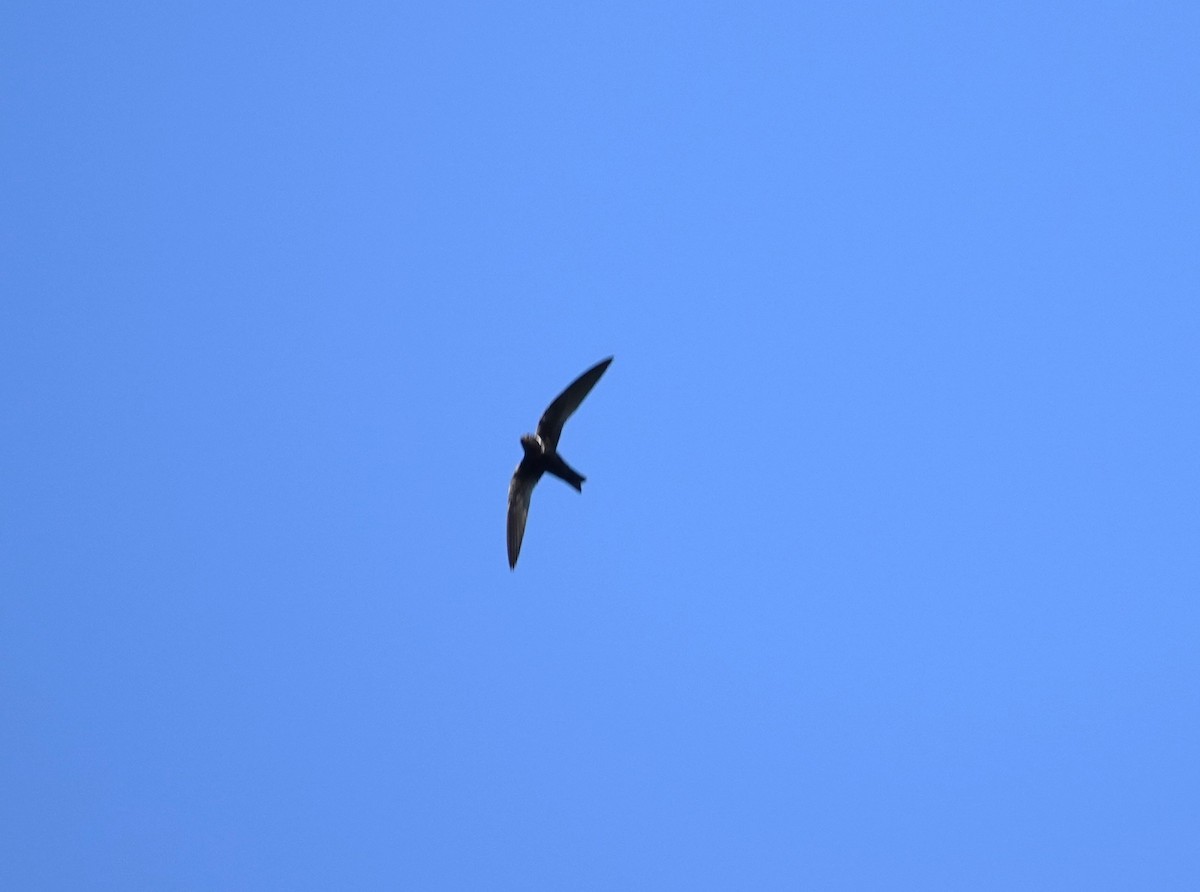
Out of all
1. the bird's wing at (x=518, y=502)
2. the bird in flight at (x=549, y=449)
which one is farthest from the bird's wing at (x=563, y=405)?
the bird's wing at (x=518, y=502)

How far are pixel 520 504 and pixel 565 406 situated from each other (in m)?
2.19

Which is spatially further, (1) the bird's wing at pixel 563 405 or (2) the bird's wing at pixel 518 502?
(2) the bird's wing at pixel 518 502

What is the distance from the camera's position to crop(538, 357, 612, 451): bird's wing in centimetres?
2711

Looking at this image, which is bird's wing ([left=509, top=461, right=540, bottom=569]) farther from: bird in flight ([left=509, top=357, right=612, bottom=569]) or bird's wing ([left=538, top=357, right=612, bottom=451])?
bird's wing ([left=538, top=357, right=612, bottom=451])

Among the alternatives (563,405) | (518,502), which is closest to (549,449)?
(563,405)

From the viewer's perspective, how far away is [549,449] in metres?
27.3

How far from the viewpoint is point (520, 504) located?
28.0 meters

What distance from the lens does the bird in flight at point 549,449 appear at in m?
27.1

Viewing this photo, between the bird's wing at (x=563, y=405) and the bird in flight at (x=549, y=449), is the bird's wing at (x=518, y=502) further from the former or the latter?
the bird's wing at (x=563, y=405)

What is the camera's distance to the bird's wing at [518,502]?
91.1ft

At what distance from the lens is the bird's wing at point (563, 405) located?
27109 millimetres

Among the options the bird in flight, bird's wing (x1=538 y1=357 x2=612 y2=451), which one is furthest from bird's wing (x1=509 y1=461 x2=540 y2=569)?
bird's wing (x1=538 y1=357 x2=612 y2=451)

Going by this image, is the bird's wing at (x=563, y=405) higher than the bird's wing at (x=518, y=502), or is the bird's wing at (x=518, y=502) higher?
the bird's wing at (x=563, y=405)

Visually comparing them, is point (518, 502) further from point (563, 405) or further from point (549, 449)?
point (563, 405)
